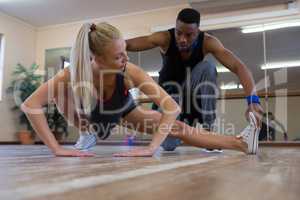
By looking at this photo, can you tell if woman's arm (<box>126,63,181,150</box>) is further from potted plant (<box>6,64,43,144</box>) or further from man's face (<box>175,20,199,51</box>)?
potted plant (<box>6,64,43,144</box>)

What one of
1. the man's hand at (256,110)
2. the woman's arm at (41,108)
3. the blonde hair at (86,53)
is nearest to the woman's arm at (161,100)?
the blonde hair at (86,53)

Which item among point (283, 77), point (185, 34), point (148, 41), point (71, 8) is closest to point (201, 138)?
point (185, 34)

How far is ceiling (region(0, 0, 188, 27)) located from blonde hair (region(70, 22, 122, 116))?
346 centimetres

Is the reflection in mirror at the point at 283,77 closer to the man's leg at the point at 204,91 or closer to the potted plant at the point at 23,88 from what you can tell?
the man's leg at the point at 204,91

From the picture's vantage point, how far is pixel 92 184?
555 millimetres

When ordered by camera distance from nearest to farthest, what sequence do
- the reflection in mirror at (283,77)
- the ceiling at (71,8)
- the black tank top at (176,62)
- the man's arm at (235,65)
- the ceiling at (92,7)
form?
1. the man's arm at (235,65)
2. the black tank top at (176,62)
3. the reflection in mirror at (283,77)
4. the ceiling at (92,7)
5. the ceiling at (71,8)

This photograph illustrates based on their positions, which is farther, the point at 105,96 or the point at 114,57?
the point at 105,96

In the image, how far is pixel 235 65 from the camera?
6.08 feet

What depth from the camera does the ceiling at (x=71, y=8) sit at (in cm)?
472

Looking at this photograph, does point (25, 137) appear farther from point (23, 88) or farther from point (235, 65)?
point (235, 65)

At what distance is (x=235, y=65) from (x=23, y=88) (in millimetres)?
4142

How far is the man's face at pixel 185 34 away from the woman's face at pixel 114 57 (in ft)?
1.83

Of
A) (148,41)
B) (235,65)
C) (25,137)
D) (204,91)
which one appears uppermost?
(148,41)

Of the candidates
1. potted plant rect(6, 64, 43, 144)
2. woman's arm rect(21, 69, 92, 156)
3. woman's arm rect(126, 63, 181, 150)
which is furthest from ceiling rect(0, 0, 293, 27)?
woman's arm rect(21, 69, 92, 156)
